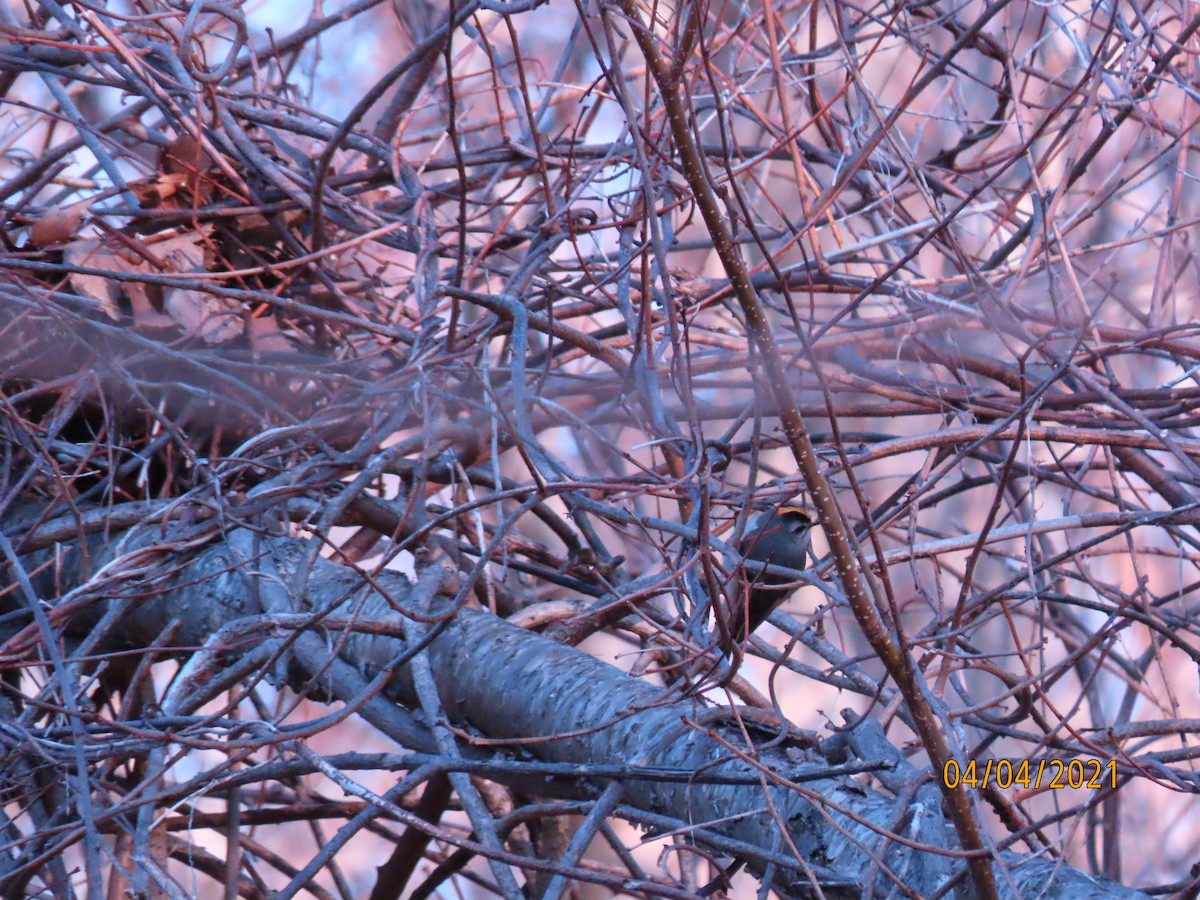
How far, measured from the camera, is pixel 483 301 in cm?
175

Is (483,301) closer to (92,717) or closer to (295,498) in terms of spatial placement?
(92,717)

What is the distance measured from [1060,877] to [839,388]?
44.6 inches

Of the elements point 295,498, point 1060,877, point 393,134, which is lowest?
point 1060,877

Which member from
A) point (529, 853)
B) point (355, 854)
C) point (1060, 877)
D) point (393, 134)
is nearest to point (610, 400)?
point (393, 134)

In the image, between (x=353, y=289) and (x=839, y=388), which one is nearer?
(x=839, y=388)

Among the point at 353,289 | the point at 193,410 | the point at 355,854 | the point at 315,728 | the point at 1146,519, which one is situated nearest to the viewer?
the point at 315,728

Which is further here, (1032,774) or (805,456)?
(1032,774)

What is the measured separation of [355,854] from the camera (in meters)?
10.5

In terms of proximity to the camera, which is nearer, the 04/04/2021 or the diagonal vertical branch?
the diagonal vertical branch

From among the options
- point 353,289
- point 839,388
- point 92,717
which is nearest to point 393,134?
point 353,289

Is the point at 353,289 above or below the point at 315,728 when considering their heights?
above

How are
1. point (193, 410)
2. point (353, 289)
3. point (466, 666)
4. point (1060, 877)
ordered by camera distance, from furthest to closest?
point (353, 289) → point (193, 410) → point (466, 666) → point (1060, 877)

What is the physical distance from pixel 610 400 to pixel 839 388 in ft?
1.85

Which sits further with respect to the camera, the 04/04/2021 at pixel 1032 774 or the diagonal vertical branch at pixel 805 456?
the 04/04/2021 at pixel 1032 774
